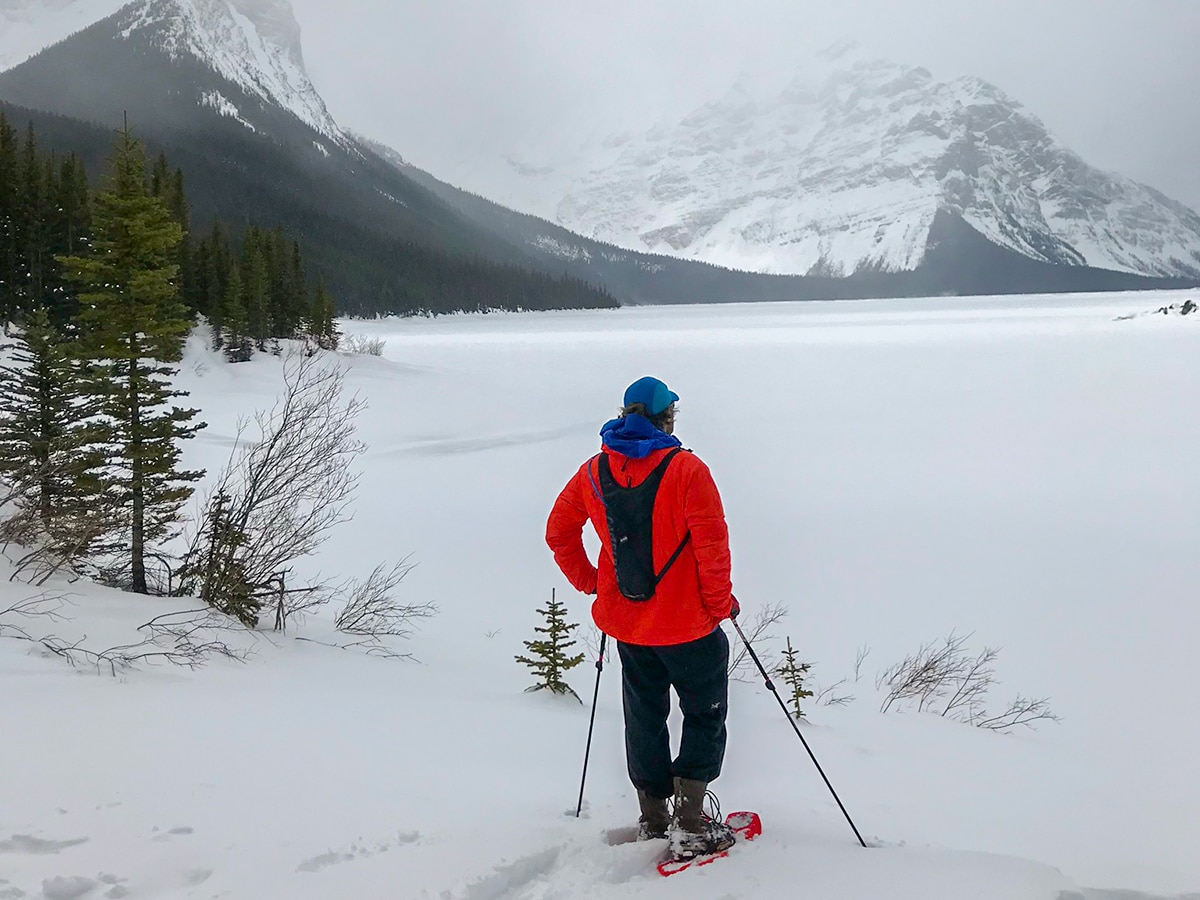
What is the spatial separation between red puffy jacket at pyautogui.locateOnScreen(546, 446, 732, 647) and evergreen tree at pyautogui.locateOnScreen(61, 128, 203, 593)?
16.9 feet

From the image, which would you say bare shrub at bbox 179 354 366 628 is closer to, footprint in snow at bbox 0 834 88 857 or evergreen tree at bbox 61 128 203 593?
evergreen tree at bbox 61 128 203 593

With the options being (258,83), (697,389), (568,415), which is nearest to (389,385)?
(568,415)

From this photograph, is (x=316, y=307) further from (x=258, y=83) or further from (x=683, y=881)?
(x=258, y=83)

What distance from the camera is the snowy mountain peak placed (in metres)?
149

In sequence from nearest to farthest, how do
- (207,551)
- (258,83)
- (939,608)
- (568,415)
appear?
(207,551) < (939,608) < (568,415) < (258,83)

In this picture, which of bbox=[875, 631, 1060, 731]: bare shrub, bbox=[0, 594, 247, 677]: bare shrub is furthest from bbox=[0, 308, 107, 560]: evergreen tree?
bbox=[875, 631, 1060, 731]: bare shrub

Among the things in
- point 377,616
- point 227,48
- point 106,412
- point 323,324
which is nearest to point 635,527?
point 377,616

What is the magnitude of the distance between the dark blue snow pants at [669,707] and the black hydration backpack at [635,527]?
293mm

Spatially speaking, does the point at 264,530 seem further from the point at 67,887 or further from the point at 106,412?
the point at 67,887

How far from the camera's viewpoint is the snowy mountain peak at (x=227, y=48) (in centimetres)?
14925

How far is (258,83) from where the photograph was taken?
164 metres

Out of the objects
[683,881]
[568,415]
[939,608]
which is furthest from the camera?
[568,415]

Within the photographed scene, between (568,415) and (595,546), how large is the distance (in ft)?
41.0

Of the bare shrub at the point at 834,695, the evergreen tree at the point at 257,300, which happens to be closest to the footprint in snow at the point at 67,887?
the bare shrub at the point at 834,695
